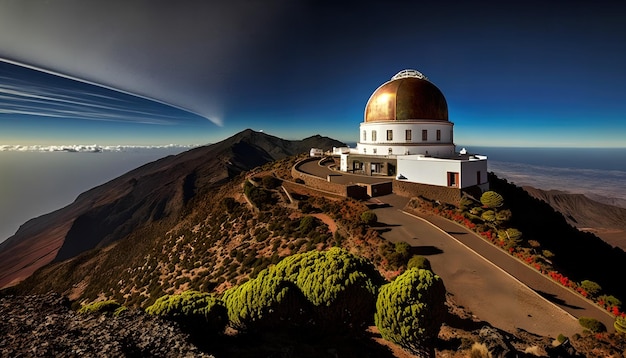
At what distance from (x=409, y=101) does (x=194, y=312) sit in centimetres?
2835

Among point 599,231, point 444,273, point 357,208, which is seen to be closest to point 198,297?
point 444,273

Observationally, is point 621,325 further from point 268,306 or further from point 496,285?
point 268,306

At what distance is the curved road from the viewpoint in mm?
11125

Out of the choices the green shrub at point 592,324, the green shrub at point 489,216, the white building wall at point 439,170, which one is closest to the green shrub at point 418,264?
the green shrub at point 592,324

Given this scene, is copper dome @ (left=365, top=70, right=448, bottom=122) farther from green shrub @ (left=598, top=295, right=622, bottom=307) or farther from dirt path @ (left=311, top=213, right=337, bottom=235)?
green shrub @ (left=598, top=295, right=622, bottom=307)

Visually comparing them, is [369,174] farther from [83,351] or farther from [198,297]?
[83,351]

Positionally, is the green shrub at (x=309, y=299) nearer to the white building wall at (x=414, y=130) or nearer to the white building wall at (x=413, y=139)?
the white building wall at (x=413, y=139)

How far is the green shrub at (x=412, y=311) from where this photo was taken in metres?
8.53

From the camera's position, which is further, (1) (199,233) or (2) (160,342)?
(1) (199,233)

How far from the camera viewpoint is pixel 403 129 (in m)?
30.1

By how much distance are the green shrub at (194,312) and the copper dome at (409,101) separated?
87.9 feet

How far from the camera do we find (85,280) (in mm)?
40844

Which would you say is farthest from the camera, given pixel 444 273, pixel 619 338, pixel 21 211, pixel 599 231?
pixel 21 211

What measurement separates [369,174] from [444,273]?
17556 mm
